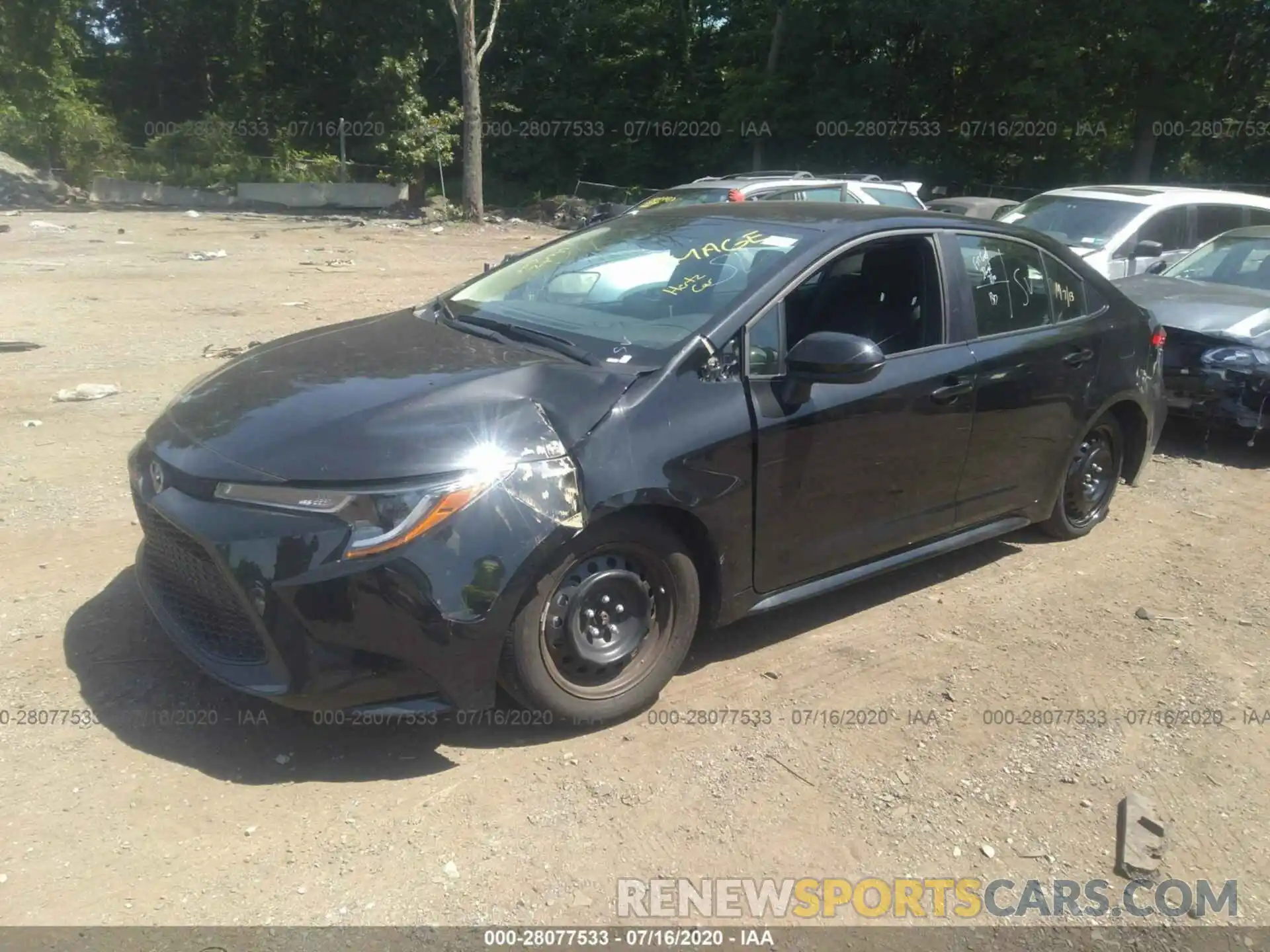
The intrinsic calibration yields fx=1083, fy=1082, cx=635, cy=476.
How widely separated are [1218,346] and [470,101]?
21.5m

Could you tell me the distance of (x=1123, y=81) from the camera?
2808cm

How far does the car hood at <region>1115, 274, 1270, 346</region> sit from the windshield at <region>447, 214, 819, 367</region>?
4.18 m

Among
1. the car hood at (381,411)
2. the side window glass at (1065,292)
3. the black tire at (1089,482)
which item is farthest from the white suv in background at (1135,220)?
the car hood at (381,411)

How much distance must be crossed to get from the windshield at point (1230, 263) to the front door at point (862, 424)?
4.98 meters

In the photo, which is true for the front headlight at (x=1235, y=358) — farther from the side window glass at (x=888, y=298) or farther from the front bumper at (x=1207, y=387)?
the side window glass at (x=888, y=298)

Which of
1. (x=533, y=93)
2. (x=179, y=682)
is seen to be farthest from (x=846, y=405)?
(x=533, y=93)

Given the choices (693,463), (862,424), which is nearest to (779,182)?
(862,424)

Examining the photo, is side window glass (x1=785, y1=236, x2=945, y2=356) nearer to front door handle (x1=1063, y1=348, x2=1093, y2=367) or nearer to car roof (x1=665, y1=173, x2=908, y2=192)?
front door handle (x1=1063, y1=348, x2=1093, y2=367)

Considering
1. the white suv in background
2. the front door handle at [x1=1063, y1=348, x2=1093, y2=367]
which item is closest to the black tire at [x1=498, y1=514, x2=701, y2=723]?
the front door handle at [x1=1063, y1=348, x2=1093, y2=367]

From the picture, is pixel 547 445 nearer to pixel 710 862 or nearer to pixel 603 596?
pixel 603 596

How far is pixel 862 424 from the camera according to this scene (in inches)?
165

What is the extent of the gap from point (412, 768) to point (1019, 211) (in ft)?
32.0

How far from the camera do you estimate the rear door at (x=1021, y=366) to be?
471 centimetres

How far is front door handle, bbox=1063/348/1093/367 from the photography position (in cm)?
507
